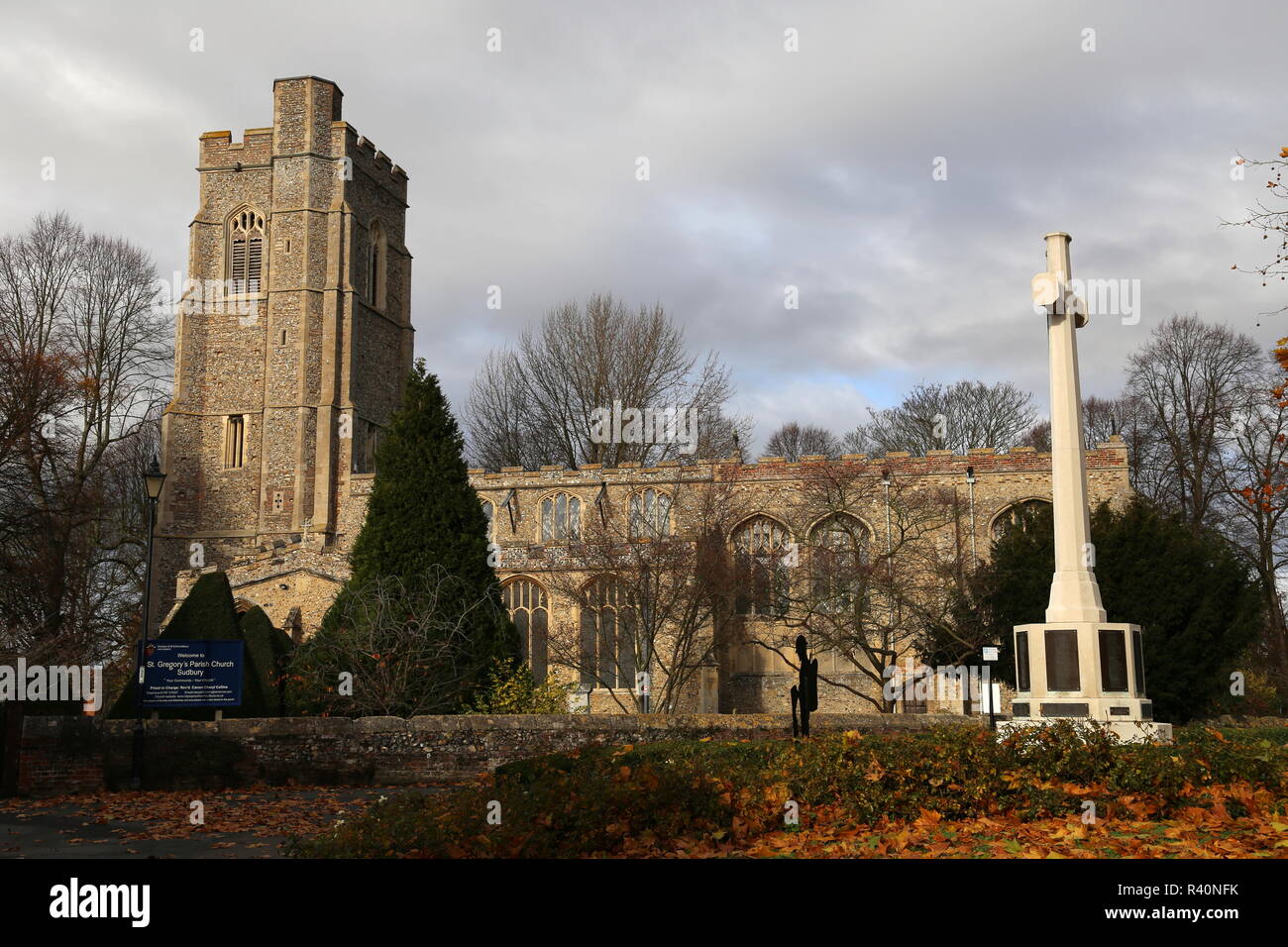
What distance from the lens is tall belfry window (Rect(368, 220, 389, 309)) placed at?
48.4 meters

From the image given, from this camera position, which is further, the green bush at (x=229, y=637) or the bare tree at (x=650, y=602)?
the bare tree at (x=650, y=602)

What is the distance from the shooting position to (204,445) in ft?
145

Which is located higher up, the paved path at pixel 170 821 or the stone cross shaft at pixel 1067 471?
the stone cross shaft at pixel 1067 471

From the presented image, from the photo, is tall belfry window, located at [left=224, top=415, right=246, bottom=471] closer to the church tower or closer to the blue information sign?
the church tower

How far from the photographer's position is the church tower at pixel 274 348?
43.0 meters

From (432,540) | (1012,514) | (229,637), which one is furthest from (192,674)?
(1012,514)

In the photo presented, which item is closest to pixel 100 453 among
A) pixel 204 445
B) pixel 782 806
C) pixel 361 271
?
pixel 204 445

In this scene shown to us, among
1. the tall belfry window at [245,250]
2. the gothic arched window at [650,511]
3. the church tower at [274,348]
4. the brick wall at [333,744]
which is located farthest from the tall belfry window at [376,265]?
the brick wall at [333,744]

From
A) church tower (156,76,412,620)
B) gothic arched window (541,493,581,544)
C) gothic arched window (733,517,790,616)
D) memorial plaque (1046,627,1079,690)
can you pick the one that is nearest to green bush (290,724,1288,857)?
memorial plaque (1046,627,1079,690)

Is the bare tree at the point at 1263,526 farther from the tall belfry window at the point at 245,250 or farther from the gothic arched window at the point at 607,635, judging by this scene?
the tall belfry window at the point at 245,250

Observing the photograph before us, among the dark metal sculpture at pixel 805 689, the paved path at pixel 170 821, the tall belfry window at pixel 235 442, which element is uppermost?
→ the tall belfry window at pixel 235 442

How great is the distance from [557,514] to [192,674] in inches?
841

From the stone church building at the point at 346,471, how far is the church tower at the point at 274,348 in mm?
77

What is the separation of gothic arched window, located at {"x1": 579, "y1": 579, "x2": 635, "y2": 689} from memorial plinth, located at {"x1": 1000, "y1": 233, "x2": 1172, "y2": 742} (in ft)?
53.5
